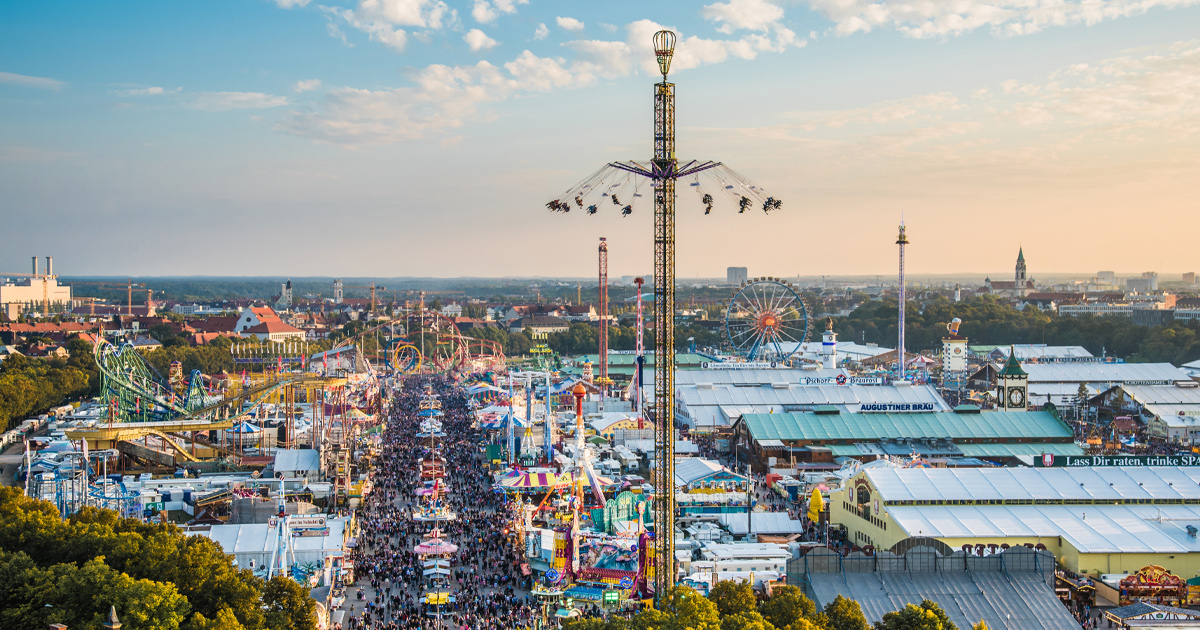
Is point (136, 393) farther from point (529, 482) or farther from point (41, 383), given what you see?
point (41, 383)

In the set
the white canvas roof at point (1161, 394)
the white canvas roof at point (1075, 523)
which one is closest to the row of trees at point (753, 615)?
the white canvas roof at point (1075, 523)

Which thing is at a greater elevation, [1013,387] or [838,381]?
[1013,387]

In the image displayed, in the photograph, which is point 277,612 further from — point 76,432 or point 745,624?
point 76,432

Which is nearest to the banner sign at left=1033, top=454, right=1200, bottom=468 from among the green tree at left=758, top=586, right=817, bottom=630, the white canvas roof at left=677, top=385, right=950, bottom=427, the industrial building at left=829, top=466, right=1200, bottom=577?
the industrial building at left=829, top=466, right=1200, bottom=577

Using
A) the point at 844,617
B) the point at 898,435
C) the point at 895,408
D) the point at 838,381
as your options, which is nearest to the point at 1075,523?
the point at 844,617

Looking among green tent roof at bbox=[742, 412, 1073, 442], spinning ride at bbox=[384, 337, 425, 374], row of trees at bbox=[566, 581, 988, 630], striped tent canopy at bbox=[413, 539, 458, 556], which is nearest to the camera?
row of trees at bbox=[566, 581, 988, 630]

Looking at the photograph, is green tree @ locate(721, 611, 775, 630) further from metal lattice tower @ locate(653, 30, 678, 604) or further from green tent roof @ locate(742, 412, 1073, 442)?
green tent roof @ locate(742, 412, 1073, 442)

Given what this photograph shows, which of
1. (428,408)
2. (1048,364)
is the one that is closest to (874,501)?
(428,408)
